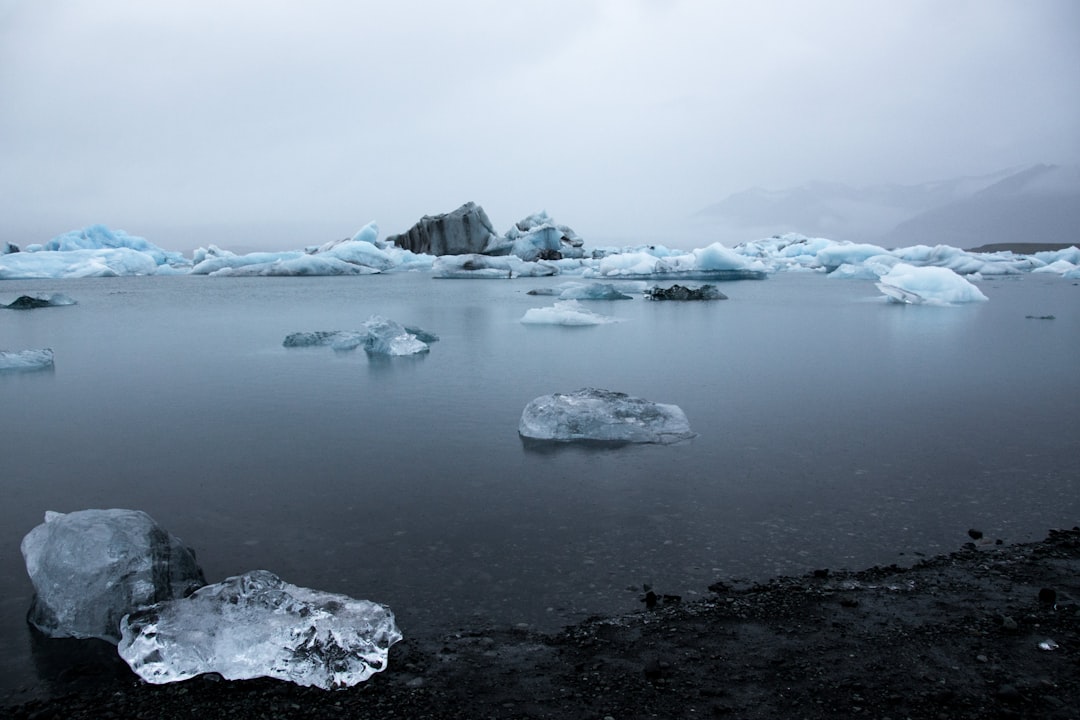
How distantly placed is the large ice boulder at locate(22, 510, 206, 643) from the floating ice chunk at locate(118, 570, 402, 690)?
0.15 m

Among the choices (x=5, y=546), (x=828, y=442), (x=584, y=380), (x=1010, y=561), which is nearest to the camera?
(x=1010, y=561)

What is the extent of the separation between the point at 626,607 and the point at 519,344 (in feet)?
23.5

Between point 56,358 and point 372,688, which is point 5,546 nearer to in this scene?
point 372,688

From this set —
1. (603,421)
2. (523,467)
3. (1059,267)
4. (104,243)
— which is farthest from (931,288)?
(104,243)

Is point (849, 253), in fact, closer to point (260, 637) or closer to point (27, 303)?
point (27, 303)

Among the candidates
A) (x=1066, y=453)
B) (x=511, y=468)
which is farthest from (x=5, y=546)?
(x=1066, y=453)

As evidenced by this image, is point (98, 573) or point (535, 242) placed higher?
point (535, 242)

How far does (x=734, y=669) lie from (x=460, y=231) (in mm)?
36975

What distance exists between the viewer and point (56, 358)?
29.3 ft

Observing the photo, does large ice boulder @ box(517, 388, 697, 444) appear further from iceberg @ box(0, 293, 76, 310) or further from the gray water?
iceberg @ box(0, 293, 76, 310)

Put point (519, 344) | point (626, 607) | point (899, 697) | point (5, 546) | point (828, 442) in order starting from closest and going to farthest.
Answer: point (899, 697) < point (626, 607) < point (5, 546) < point (828, 442) < point (519, 344)

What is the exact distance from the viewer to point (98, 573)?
247 centimetres

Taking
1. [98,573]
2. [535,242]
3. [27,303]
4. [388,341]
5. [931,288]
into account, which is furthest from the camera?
[535,242]

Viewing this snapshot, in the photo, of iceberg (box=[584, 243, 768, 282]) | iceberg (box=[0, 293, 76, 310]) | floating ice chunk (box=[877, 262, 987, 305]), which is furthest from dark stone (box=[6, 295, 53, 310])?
floating ice chunk (box=[877, 262, 987, 305])
